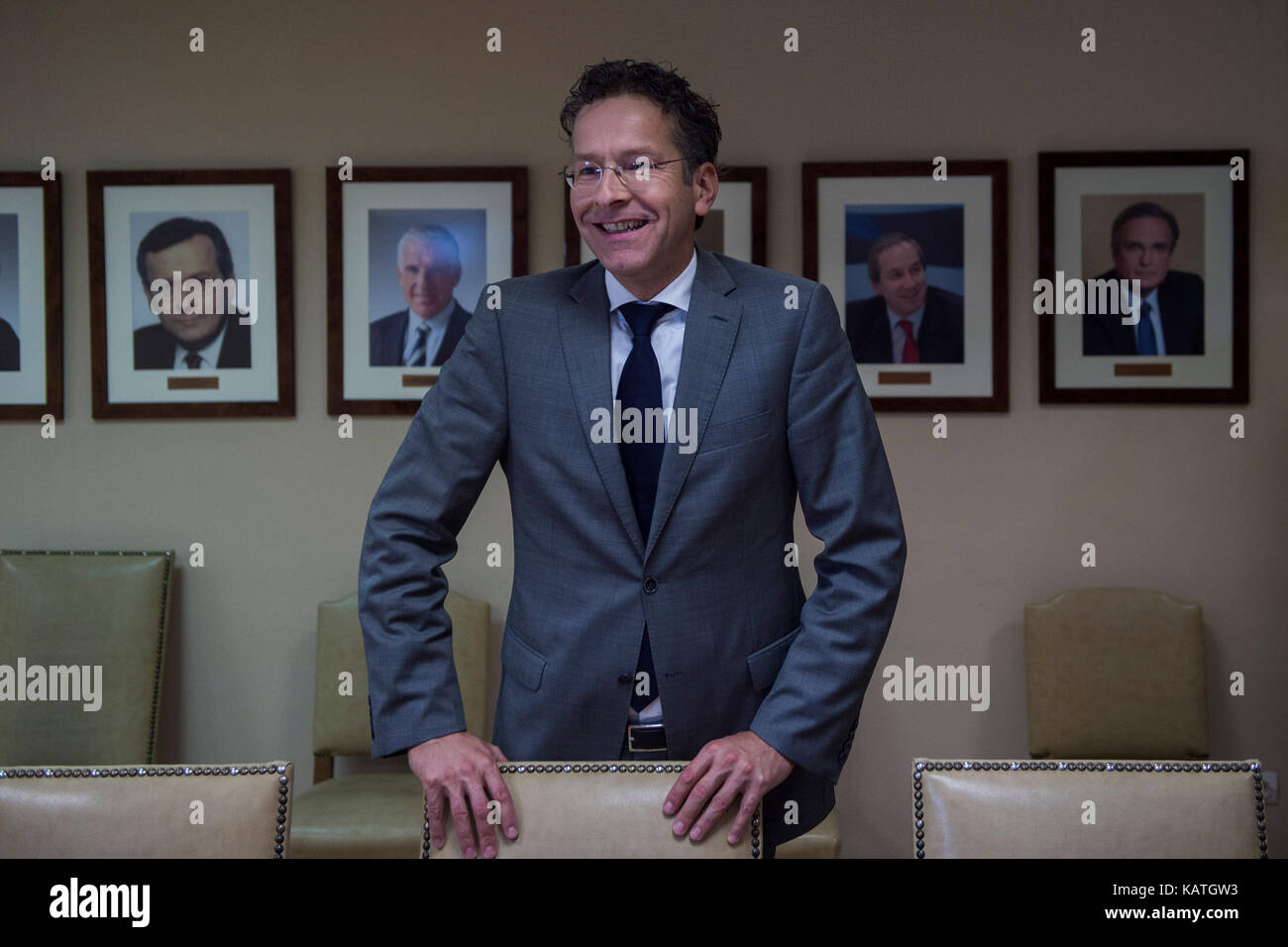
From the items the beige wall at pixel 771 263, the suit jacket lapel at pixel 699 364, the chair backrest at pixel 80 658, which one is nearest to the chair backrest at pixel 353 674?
the beige wall at pixel 771 263

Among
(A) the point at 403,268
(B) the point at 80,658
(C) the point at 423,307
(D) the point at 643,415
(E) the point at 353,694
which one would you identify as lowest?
(E) the point at 353,694

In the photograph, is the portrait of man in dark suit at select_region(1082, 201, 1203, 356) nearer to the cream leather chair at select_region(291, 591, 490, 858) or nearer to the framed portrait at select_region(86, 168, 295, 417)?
the cream leather chair at select_region(291, 591, 490, 858)

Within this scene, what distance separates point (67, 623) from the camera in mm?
3129

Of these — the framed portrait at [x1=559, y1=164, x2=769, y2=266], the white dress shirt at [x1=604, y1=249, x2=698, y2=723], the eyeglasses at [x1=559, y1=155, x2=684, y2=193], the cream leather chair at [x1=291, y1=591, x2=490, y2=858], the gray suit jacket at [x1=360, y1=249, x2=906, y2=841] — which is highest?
the framed portrait at [x1=559, y1=164, x2=769, y2=266]

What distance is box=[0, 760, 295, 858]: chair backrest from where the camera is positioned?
121cm

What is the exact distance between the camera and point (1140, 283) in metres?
3.26

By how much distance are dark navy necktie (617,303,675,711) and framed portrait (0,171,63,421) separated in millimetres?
2492

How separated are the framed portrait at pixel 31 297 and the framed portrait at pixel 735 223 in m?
1.59

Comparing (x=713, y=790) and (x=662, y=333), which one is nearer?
(x=713, y=790)

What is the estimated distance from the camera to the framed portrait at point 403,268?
3.27m

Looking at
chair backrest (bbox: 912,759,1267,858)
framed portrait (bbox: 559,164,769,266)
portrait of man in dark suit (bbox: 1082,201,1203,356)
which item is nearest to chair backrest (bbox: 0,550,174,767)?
framed portrait (bbox: 559,164,769,266)

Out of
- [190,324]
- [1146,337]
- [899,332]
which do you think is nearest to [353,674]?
[190,324]

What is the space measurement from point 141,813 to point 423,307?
2260 millimetres

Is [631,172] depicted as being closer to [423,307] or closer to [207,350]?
[423,307]
